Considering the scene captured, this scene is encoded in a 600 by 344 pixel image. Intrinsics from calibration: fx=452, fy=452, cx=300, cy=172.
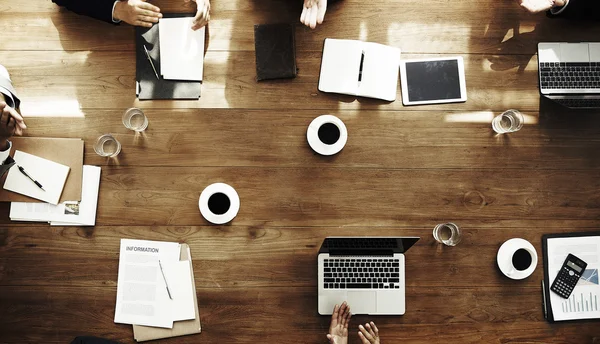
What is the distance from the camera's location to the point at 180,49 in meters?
1.95

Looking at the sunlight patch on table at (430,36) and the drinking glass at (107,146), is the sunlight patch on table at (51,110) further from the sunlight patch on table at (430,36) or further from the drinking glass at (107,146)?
the sunlight patch on table at (430,36)

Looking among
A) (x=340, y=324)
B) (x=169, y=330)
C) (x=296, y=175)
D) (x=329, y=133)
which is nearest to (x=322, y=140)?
(x=329, y=133)

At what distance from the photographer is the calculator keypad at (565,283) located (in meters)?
1.93

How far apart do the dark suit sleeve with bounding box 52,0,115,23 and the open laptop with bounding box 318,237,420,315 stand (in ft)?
4.42

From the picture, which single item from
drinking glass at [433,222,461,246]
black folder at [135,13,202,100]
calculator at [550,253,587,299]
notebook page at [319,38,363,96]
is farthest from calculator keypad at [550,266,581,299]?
black folder at [135,13,202,100]

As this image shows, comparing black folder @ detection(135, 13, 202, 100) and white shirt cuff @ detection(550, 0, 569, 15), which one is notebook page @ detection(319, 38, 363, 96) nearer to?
black folder @ detection(135, 13, 202, 100)

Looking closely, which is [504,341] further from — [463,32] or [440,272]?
[463,32]

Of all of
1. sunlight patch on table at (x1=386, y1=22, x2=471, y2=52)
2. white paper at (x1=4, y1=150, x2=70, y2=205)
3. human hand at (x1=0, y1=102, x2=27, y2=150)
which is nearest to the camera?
human hand at (x1=0, y1=102, x2=27, y2=150)

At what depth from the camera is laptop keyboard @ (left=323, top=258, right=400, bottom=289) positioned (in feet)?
6.19

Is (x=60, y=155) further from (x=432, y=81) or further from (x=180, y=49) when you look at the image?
(x=432, y=81)

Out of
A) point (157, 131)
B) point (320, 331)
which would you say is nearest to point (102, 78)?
point (157, 131)

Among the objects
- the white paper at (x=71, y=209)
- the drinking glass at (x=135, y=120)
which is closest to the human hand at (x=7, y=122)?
the white paper at (x=71, y=209)

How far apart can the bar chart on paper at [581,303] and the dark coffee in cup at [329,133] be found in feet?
3.95

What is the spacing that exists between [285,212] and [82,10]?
1206mm
